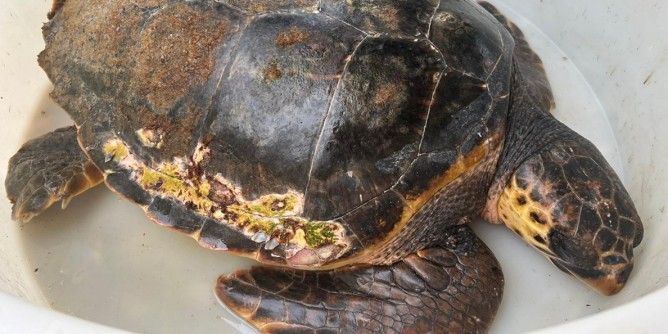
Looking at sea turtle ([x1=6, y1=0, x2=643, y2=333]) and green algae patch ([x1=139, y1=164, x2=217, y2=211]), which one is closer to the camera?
sea turtle ([x1=6, y1=0, x2=643, y2=333])

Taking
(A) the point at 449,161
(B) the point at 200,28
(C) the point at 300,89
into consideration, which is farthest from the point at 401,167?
(B) the point at 200,28

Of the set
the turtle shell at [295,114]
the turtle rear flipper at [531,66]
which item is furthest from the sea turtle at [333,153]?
the turtle rear flipper at [531,66]

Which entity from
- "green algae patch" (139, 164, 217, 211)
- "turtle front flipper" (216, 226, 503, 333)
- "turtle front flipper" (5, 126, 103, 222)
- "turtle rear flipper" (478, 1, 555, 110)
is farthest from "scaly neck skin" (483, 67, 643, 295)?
"turtle front flipper" (5, 126, 103, 222)

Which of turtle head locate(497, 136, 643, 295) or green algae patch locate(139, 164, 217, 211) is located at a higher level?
turtle head locate(497, 136, 643, 295)

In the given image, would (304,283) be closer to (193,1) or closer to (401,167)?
(401,167)

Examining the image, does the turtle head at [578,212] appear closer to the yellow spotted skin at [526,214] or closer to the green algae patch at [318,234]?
the yellow spotted skin at [526,214]

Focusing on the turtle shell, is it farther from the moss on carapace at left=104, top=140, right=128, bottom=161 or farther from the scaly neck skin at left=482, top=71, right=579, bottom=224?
the scaly neck skin at left=482, top=71, right=579, bottom=224
